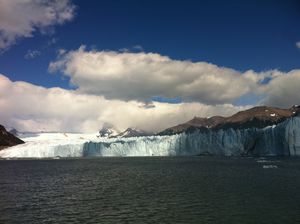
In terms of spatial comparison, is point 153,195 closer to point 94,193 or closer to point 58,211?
point 94,193

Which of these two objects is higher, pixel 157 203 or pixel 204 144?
pixel 204 144

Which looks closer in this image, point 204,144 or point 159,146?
point 204,144

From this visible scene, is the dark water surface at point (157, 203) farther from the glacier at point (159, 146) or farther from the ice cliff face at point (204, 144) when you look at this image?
the glacier at point (159, 146)

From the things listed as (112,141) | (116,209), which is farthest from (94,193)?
(112,141)

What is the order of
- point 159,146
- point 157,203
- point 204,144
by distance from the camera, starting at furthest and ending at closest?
point 159,146
point 204,144
point 157,203

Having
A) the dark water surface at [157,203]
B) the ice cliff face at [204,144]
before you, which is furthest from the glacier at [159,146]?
the dark water surface at [157,203]

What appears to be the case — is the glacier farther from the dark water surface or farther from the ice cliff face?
the dark water surface

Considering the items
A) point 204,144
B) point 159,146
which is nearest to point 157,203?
point 204,144

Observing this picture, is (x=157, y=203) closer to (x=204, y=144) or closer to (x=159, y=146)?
(x=204, y=144)

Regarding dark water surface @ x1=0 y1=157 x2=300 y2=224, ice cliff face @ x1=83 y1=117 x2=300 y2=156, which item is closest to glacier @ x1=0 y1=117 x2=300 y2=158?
ice cliff face @ x1=83 y1=117 x2=300 y2=156

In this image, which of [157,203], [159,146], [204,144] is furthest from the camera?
[159,146]

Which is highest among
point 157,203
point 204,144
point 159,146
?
point 159,146

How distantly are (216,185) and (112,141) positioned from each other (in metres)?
130

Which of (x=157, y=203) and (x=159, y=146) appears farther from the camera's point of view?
(x=159, y=146)
